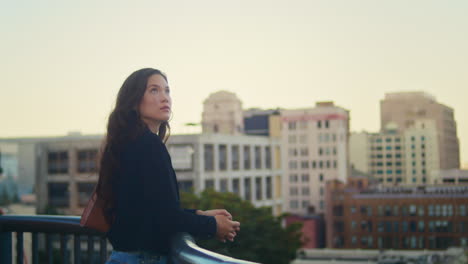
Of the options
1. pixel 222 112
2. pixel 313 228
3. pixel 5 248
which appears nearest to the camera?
pixel 5 248

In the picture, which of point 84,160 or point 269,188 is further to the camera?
point 269,188

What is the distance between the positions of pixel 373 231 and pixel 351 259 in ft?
21.0

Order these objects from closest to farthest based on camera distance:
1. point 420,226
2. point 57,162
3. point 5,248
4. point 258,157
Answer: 1. point 5,248
2. point 57,162
3. point 258,157
4. point 420,226

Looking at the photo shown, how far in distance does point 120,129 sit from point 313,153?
8058 cm

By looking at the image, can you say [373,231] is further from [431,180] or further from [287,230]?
[287,230]

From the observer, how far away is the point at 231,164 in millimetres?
45000

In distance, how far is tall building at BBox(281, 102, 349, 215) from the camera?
80.6m

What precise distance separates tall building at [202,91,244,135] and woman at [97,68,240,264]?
69750 millimetres

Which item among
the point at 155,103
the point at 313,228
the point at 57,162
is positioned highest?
the point at 57,162

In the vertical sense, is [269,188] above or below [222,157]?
below

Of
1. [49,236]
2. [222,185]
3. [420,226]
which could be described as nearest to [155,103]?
[49,236]

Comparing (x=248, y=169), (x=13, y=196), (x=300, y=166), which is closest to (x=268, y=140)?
(x=248, y=169)

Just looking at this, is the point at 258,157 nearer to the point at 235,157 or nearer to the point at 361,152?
the point at 235,157

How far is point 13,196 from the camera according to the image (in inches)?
1586
